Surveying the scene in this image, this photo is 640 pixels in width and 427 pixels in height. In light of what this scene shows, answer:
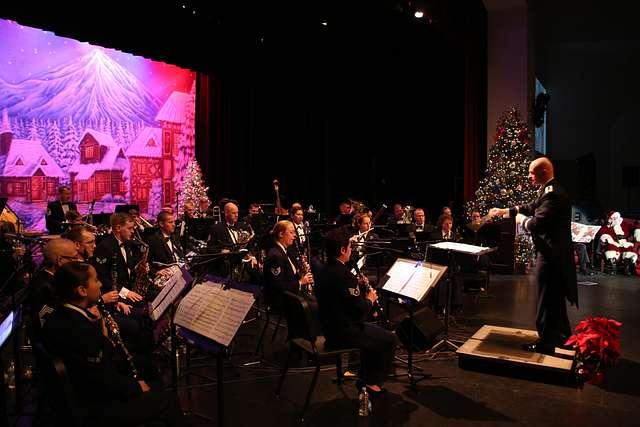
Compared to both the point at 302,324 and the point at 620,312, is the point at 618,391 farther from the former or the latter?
the point at 620,312

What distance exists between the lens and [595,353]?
4695mm

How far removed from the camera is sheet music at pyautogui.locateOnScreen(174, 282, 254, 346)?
10.7 feet

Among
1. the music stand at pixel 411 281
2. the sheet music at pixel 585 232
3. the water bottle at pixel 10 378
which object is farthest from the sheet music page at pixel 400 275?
the sheet music at pixel 585 232

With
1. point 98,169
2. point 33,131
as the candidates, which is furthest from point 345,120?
point 33,131

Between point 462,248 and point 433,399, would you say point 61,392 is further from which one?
point 462,248

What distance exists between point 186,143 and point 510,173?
7.72 metres

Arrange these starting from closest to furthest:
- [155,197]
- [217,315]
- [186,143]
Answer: [217,315] → [155,197] → [186,143]

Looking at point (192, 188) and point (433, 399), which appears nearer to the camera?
point (433, 399)

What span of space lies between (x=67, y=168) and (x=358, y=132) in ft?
30.5

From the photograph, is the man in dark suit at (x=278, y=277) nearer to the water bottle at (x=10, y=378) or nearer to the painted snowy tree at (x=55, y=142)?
the water bottle at (x=10, y=378)

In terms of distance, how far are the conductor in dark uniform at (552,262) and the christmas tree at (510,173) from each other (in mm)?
6960

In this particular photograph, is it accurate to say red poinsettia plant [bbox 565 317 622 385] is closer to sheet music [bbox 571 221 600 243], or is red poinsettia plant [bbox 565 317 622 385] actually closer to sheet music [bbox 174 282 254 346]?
sheet music [bbox 174 282 254 346]

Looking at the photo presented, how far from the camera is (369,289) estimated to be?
4.55 metres

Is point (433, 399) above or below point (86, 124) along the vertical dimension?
below
